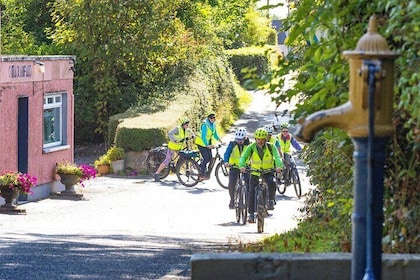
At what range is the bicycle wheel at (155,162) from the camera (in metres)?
30.5

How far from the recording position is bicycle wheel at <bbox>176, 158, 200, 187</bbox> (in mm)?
28953

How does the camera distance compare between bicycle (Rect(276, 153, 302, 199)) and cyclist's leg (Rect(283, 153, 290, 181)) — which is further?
bicycle (Rect(276, 153, 302, 199))

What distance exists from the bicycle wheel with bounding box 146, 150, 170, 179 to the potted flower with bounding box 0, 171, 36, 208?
6.75 m

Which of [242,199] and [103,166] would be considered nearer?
[242,199]

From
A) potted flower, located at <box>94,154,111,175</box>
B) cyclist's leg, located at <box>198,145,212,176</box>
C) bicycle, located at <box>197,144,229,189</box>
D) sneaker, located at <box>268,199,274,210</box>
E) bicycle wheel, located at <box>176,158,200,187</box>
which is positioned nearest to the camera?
sneaker, located at <box>268,199,274,210</box>

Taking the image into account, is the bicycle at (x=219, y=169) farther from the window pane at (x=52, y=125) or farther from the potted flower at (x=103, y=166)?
the window pane at (x=52, y=125)

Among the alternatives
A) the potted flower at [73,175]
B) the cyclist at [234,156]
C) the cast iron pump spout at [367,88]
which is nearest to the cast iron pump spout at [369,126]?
the cast iron pump spout at [367,88]

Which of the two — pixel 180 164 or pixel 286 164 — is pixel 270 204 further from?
pixel 180 164

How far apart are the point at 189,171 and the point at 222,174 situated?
72.4 inches

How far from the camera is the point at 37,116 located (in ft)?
91.3

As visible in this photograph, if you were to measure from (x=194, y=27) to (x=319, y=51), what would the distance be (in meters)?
34.3

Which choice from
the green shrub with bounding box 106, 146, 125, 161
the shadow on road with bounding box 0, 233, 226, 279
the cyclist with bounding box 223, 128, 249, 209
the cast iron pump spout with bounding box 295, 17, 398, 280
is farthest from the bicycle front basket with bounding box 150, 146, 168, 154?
the cast iron pump spout with bounding box 295, 17, 398, 280

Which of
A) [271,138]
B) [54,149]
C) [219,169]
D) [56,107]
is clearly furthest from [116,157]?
[271,138]

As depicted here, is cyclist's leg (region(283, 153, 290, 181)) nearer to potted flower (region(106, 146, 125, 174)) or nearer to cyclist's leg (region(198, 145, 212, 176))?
cyclist's leg (region(198, 145, 212, 176))
